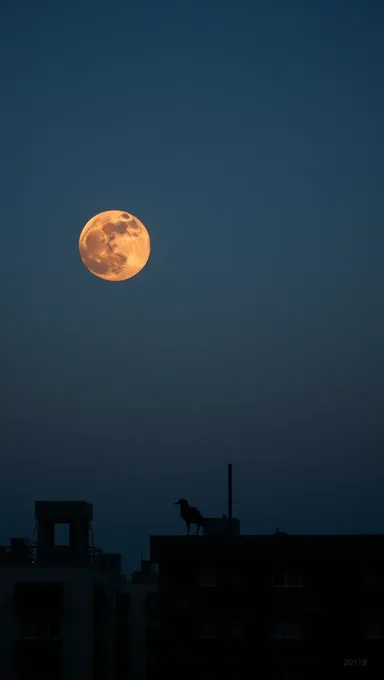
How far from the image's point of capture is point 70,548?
6059 cm

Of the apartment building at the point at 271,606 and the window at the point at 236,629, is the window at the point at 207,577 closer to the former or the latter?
the apartment building at the point at 271,606

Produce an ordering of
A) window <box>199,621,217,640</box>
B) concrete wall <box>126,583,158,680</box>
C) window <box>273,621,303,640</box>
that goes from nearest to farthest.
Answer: window <box>273,621,303,640</box>, window <box>199,621,217,640</box>, concrete wall <box>126,583,158,680</box>

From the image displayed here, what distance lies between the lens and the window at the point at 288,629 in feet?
200

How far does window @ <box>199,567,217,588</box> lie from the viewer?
61750mm

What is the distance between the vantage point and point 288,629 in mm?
60969

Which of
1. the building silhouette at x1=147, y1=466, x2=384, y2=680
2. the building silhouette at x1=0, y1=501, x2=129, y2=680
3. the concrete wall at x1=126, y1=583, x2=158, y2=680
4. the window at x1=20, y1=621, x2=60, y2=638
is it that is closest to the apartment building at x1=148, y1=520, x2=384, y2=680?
the building silhouette at x1=147, y1=466, x2=384, y2=680

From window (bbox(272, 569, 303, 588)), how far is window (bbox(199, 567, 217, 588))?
11.9ft

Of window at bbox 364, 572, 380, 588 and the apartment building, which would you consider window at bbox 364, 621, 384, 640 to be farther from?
window at bbox 364, 572, 380, 588

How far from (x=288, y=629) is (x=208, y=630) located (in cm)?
480

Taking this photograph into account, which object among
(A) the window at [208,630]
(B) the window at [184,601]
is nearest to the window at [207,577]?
(B) the window at [184,601]

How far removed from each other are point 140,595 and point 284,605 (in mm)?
20296

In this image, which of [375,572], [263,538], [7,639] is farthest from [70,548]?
[375,572]

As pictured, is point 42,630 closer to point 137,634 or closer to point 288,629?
point 288,629

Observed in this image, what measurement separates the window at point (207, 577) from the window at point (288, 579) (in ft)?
11.9
